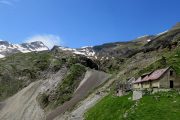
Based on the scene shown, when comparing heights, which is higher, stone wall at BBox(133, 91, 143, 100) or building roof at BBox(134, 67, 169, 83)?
building roof at BBox(134, 67, 169, 83)

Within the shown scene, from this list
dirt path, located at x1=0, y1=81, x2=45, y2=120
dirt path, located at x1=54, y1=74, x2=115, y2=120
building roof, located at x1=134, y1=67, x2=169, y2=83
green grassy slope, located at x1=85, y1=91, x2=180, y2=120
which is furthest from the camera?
dirt path, located at x1=0, y1=81, x2=45, y2=120

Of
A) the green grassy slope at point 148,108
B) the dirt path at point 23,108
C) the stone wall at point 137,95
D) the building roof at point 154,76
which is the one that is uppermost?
the building roof at point 154,76

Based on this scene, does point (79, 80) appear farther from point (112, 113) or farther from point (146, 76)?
point (112, 113)

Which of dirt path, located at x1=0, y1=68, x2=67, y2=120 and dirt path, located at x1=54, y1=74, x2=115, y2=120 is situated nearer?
dirt path, located at x1=54, y1=74, x2=115, y2=120

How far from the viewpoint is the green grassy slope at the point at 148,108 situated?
61.3 metres

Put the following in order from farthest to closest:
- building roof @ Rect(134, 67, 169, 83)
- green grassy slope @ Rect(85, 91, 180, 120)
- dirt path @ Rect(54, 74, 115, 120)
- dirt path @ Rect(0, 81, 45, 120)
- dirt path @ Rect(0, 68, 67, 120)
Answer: dirt path @ Rect(0, 68, 67, 120) < dirt path @ Rect(0, 81, 45, 120) < dirt path @ Rect(54, 74, 115, 120) < building roof @ Rect(134, 67, 169, 83) < green grassy slope @ Rect(85, 91, 180, 120)

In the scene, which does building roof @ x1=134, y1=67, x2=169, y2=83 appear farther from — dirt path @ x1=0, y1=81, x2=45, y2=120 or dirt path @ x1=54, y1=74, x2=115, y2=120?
dirt path @ x1=0, y1=81, x2=45, y2=120

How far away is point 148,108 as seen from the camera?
213 ft

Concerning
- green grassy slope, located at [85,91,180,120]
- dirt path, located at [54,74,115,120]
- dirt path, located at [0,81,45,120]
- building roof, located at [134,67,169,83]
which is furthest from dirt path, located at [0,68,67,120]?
green grassy slope, located at [85,91,180,120]

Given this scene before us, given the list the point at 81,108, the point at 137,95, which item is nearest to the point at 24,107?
the point at 81,108

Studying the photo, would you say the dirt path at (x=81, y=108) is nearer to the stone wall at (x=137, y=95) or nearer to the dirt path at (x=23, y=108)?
the stone wall at (x=137, y=95)

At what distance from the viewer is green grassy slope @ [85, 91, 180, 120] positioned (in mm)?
61344

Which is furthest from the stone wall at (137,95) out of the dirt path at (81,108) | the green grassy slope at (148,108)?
the dirt path at (81,108)

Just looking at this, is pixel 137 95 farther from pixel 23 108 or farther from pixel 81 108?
pixel 23 108
